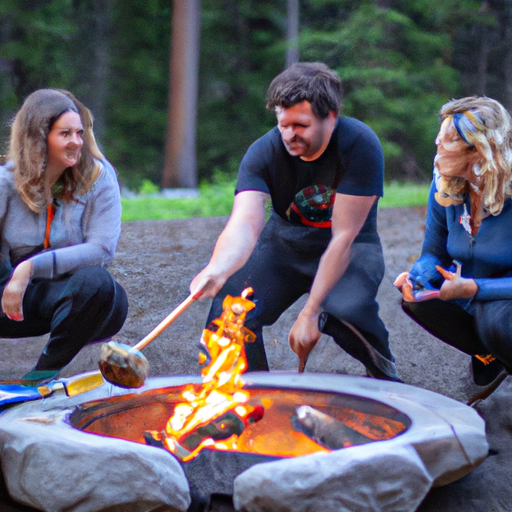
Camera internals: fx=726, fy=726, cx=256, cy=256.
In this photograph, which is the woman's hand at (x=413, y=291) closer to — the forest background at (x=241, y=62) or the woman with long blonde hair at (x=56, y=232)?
the woman with long blonde hair at (x=56, y=232)

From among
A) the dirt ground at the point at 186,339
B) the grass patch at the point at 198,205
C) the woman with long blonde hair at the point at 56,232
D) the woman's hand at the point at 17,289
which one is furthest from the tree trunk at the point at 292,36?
the woman's hand at the point at 17,289

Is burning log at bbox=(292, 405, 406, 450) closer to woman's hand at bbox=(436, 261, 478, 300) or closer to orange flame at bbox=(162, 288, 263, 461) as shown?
orange flame at bbox=(162, 288, 263, 461)

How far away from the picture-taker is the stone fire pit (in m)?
1.82

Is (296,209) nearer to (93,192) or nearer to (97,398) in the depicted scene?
(93,192)

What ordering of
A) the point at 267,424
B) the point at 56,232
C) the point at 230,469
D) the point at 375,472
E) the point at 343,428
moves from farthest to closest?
the point at 56,232
the point at 267,424
the point at 343,428
the point at 230,469
the point at 375,472

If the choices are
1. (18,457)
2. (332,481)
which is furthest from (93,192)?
(332,481)

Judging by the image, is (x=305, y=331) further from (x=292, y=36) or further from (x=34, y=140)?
(x=292, y=36)

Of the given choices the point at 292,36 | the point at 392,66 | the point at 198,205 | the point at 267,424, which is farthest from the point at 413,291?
the point at 392,66

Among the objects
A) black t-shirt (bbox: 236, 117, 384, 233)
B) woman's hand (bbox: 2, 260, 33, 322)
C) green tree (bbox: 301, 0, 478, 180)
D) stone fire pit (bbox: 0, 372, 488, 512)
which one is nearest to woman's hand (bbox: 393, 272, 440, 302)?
black t-shirt (bbox: 236, 117, 384, 233)

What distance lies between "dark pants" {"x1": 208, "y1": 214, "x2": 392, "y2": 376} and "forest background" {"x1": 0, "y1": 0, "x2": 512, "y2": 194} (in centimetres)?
814

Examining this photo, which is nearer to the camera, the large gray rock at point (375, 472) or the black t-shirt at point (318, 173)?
the large gray rock at point (375, 472)

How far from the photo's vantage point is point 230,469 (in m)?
2.09

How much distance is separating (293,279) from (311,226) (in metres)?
0.24

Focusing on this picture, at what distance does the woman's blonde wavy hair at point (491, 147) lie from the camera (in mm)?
2516
